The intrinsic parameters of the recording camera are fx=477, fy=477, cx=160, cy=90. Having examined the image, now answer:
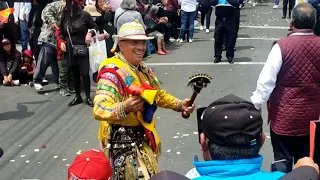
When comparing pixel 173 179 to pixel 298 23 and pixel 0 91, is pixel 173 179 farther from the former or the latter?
pixel 0 91

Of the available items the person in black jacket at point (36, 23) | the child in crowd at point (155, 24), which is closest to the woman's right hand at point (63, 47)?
the person in black jacket at point (36, 23)

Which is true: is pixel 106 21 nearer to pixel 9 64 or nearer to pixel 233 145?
pixel 9 64

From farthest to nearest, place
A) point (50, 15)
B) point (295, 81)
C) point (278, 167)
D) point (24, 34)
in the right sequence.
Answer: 1. point (24, 34)
2. point (50, 15)
3. point (295, 81)
4. point (278, 167)

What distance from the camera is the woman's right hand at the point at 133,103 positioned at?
3104mm

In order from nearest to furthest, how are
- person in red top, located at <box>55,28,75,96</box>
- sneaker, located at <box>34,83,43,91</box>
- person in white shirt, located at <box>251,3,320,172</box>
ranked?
person in white shirt, located at <box>251,3,320,172</box>, person in red top, located at <box>55,28,75,96</box>, sneaker, located at <box>34,83,43,91</box>

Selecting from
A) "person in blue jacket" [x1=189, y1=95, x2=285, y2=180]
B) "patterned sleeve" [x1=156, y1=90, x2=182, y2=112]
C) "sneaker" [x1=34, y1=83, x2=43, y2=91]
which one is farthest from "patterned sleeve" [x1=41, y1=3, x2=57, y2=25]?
"person in blue jacket" [x1=189, y1=95, x2=285, y2=180]

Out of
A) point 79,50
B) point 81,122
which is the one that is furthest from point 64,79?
point 81,122

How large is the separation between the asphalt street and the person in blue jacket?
3.25m

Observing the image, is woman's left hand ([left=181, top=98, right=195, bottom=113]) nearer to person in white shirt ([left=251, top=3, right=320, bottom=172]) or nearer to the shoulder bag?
person in white shirt ([left=251, top=3, right=320, bottom=172])

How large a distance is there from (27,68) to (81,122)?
3057mm

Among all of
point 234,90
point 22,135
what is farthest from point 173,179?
point 234,90

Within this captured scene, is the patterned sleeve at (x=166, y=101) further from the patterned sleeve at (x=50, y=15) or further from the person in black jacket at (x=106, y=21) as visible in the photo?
the person in black jacket at (x=106, y=21)

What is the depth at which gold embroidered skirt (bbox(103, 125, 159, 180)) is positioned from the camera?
11.4 ft

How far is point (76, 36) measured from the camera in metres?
7.62
